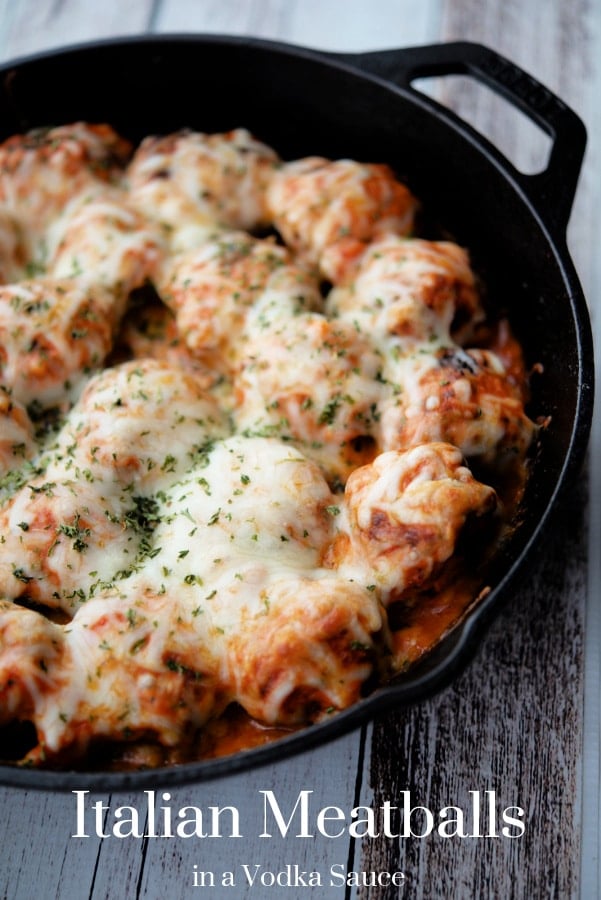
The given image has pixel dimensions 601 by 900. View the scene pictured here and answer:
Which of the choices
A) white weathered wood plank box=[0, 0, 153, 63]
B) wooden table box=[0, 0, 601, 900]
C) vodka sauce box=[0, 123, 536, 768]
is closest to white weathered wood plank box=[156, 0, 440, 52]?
white weathered wood plank box=[0, 0, 153, 63]

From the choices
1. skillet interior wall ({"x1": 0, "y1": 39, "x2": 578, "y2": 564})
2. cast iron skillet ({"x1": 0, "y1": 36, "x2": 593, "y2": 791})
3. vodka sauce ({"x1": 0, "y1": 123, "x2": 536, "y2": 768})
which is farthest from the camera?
skillet interior wall ({"x1": 0, "y1": 39, "x2": 578, "y2": 564})

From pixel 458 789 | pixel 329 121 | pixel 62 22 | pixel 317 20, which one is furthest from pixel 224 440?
pixel 62 22

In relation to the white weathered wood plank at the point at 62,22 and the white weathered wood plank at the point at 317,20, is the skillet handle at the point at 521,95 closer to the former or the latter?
the white weathered wood plank at the point at 317,20

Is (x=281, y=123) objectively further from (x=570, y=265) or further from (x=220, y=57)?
(x=570, y=265)

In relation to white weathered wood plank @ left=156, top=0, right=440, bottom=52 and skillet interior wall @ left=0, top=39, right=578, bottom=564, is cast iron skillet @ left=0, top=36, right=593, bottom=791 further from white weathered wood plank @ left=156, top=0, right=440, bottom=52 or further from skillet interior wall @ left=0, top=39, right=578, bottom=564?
white weathered wood plank @ left=156, top=0, right=440, bottom=52

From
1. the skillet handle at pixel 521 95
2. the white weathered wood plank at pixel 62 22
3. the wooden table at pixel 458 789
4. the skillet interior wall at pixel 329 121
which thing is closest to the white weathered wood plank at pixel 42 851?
the wooden table at pixel 458 789

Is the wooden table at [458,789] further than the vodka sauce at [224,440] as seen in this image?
Yes

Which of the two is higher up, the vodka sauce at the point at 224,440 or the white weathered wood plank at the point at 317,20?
the white weathered wood plank at the point at 317,20

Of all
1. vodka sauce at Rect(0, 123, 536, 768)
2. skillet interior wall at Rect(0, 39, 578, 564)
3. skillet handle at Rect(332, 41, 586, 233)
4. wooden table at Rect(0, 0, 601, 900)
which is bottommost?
wooden table at Rect(0, 0, 601, 900)
